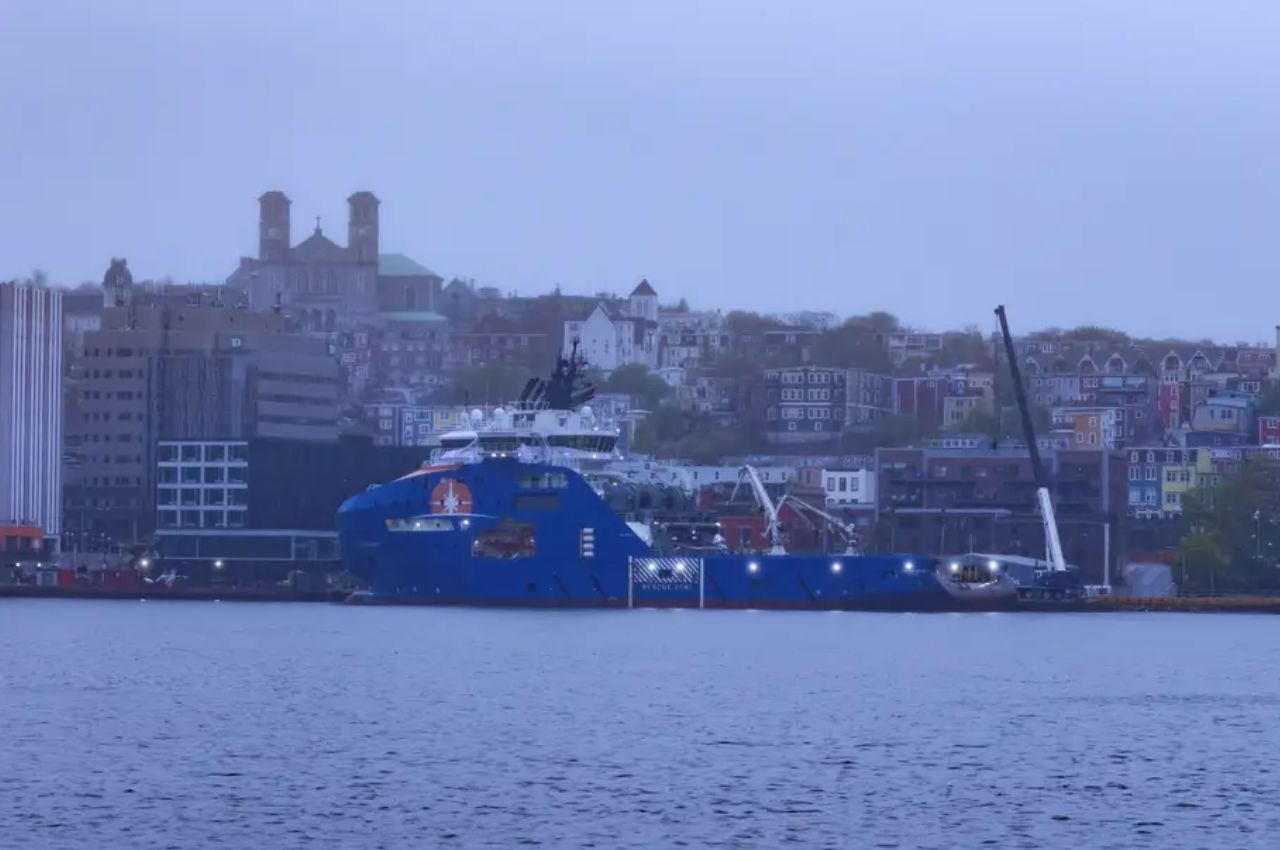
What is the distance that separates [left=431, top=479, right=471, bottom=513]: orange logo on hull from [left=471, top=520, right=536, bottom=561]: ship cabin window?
1.10 meters

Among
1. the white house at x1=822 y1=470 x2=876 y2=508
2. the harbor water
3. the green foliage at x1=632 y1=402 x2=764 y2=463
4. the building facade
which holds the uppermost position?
the building facade

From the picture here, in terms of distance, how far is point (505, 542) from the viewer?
8956 cm

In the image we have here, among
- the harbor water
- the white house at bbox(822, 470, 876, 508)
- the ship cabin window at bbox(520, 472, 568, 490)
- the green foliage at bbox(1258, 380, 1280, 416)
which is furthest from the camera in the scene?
the green foliage at bbox(1258, 380, 1280, 416)

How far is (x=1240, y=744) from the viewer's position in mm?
48969

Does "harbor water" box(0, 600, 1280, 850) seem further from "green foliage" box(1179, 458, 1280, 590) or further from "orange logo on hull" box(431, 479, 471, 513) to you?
"green foliage" box(1179, 458, 1280, 590)

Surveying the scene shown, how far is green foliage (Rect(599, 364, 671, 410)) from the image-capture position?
7456 inches

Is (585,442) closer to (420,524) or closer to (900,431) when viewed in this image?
(420,524)

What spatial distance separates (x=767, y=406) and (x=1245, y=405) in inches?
1140

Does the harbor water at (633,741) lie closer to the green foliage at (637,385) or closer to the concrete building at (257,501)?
the concrete building at (257,501)

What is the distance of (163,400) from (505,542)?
210 feet

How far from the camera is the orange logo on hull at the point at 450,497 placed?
88625mm

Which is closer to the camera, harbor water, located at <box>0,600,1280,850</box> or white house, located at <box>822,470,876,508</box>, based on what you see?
harbor water, located at <box>0,600,1280,850</box>

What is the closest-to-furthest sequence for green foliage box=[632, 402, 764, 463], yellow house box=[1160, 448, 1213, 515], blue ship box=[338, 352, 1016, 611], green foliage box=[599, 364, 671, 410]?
blue ship box=[338, 352, 1016, 611], yellow house box=[1160, 448, 1213, 515], green foliage box=[632, 402, 764, 463], green foliage box=[599, 364, 671, 410]

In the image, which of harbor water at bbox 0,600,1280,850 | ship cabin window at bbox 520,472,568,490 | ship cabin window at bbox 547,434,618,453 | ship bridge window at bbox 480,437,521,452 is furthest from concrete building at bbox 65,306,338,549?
harbor water at bbox 0,600,1280,850
